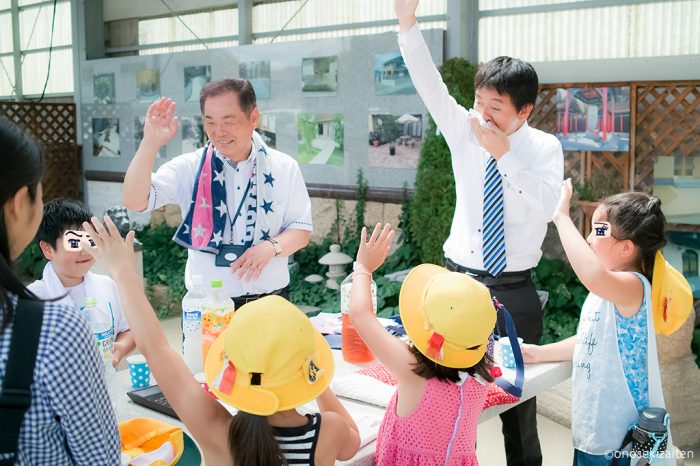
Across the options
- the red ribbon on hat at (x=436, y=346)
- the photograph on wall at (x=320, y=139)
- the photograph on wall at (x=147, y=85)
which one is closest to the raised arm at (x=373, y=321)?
the red ribbon on hat at (x=436, y=346)

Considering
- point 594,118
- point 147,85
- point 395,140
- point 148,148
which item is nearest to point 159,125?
point 148,148

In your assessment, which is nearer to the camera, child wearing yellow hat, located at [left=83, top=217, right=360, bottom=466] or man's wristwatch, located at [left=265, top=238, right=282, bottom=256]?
child wearing yellow hat, located at [left=83, top=217, right=360, bottom=466]

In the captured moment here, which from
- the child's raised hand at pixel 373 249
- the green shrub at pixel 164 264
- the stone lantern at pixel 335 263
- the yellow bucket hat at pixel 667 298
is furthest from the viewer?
the green shrub at pixel 164 264

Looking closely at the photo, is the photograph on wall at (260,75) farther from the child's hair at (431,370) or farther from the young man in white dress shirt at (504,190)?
the child's hair at (431,370)

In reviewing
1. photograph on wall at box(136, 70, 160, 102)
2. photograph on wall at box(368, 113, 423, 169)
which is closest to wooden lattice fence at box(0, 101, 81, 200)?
photograph on wall at box(136, 70, 160, 102)

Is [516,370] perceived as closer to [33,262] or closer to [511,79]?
[511,79]

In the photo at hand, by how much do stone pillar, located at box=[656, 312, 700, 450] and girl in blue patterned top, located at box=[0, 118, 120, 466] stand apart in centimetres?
380

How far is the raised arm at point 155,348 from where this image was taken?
162 centimetres

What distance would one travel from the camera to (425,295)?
6.00 ft

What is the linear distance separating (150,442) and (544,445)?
2.95 metres

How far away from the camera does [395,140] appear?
260 inches

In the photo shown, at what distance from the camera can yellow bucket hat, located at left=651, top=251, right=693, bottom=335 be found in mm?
2209

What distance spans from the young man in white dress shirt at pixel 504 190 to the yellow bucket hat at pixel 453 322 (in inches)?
35.8

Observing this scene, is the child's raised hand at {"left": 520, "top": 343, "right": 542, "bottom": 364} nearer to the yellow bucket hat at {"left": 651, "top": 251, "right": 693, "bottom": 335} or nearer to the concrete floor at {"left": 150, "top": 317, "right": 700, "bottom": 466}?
the yellow bucket hat at {"left": 651, "top": 251, "right": 693, "bottom": 335}
